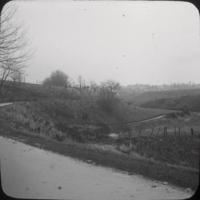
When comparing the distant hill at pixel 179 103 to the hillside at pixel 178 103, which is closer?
the hillside at pixel 178 103

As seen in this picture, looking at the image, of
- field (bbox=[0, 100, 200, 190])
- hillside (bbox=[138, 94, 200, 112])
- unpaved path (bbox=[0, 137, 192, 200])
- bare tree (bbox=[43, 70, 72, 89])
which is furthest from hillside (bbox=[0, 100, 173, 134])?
bare tree (bbox=[43, 70, 72, 89])

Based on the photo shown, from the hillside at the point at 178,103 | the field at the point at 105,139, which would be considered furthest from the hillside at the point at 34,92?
the hillside at the point at 178,103

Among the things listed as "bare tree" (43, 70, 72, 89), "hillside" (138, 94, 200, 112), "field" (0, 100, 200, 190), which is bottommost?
"field" (0, 100, 200, 190)

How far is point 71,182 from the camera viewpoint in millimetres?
5641

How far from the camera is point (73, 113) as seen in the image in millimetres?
36812

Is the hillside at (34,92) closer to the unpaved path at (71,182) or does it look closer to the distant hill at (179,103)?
the distant hill at (179,103)

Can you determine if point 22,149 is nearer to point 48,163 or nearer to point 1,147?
point 1,147

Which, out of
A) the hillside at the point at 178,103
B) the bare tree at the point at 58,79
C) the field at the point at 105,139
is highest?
the bare tree at the point at 58,79

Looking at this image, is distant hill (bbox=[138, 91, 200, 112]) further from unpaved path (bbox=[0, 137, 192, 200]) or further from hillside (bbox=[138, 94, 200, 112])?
unpaved path (bbox=[0, 137, 192, 200])

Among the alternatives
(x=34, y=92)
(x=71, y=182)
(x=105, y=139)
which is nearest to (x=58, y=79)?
(x=34, y=92)

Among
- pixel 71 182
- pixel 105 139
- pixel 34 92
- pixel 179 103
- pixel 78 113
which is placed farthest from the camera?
Result: pixel 179 103

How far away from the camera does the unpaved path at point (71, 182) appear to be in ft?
16.1

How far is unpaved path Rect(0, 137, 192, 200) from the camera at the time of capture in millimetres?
4910

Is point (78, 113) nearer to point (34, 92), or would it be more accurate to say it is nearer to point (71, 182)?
point (34, 92)
